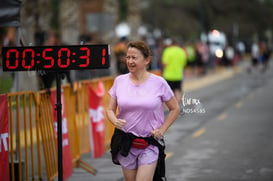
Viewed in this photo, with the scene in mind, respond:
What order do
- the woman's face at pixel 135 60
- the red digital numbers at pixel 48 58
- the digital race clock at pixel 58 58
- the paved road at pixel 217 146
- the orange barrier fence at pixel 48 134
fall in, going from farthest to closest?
1. the paved road at pixel 217 146
2. the orange barrier fence at pixel 48 134
3. the red digital numbers at pixel 48 58
4. the digital race clock at pixel 58 58
5. the woman's face at pixel 135 60

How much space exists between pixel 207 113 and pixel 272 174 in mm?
9719

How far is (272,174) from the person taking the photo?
10484mm

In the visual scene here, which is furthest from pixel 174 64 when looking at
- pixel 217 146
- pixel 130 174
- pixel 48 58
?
pixel 130 174

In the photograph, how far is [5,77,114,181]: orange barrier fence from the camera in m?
9.26

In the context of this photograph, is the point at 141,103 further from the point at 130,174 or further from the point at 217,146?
the point at 217,146

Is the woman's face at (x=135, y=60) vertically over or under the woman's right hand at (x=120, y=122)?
over

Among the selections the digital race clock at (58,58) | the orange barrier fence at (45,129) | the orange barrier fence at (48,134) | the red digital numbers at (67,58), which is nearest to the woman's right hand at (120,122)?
the digital race clock at (58,58)

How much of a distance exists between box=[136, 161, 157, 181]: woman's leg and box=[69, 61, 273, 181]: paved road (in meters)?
1.17

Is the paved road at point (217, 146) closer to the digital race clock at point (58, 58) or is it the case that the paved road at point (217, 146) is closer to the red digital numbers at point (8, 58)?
the digital race clock at point (58, 58)

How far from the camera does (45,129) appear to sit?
995 cm

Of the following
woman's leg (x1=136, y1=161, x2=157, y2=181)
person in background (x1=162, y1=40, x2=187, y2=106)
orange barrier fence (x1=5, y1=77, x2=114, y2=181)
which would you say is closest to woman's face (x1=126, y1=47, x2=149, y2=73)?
woman's leg (x1=136, y1=161, x2=157, y2=181)

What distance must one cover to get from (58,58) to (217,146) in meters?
6.32

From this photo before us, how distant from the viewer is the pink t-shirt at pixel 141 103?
6769 mm

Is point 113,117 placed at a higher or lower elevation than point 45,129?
higher
